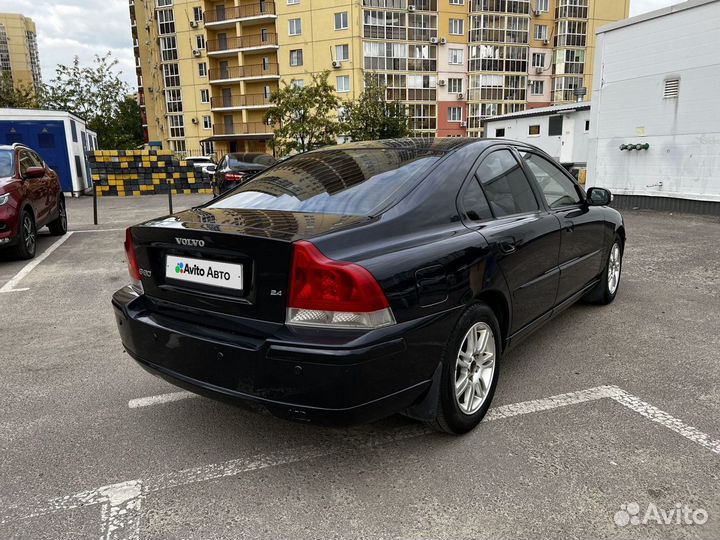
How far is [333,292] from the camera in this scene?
86.1 inches

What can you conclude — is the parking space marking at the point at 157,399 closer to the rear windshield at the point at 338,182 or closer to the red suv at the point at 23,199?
the rear windshield at the point at 338,182

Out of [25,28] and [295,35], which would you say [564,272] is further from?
[25,28]

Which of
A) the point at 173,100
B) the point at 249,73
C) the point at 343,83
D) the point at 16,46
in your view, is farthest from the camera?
the point at 16,46

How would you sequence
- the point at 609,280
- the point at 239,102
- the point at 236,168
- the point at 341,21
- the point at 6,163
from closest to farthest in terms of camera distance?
the point at 609,280, the point at 6,163, the point at 236,168, the point at 341,21, the point at 239,102

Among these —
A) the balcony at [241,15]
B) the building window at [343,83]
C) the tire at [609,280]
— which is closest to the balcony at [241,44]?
the balcony at [241,15]

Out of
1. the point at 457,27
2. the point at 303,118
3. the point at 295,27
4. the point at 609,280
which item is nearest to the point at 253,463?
the point at 609,280

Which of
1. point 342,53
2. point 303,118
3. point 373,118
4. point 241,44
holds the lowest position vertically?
point 303,118

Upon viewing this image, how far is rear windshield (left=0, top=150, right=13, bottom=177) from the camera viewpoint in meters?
7.75

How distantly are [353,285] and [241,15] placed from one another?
5407 centimetres

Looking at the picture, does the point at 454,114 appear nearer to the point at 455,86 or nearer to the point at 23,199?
the point at 455,86

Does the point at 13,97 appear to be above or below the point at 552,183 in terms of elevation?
above

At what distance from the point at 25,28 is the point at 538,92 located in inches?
3772

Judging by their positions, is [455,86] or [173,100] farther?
[173,100]

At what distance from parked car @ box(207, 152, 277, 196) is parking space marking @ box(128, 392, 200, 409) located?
12171 millimetres
